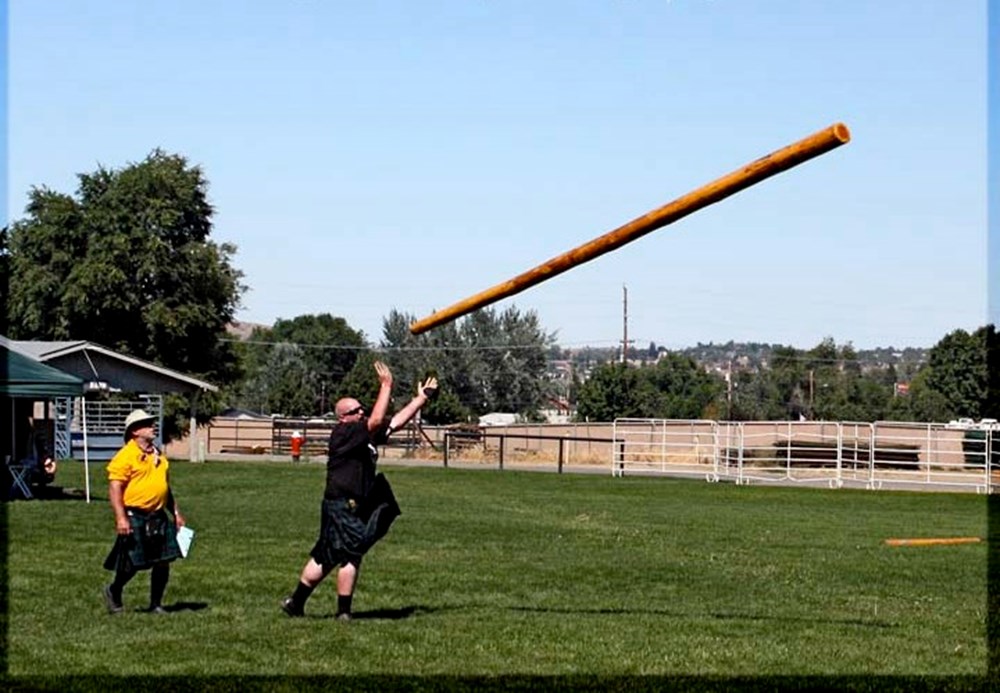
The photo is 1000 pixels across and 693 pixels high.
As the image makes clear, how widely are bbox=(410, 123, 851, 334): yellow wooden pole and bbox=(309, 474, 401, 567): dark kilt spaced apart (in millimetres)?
1402

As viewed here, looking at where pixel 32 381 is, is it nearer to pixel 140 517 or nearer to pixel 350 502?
pixel 140 517

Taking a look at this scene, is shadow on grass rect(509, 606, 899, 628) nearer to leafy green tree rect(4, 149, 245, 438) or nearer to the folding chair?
the folding chair

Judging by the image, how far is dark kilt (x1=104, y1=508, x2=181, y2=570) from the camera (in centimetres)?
1342

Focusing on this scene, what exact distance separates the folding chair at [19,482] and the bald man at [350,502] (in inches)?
740

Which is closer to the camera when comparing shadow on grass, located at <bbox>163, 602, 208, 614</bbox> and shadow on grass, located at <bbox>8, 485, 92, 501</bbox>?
shadow on grass, located at <bbox>163, 602, 208, 614</bbox>

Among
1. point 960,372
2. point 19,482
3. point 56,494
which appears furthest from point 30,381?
point 960,372

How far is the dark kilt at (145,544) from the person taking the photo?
1342cm

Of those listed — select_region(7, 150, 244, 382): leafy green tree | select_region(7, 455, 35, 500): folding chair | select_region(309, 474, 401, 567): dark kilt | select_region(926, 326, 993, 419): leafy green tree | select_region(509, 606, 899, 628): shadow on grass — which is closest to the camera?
select_region(309, 474, 401, 567): dark kilt

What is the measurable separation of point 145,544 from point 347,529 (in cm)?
168

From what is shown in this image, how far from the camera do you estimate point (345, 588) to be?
42.7 ft

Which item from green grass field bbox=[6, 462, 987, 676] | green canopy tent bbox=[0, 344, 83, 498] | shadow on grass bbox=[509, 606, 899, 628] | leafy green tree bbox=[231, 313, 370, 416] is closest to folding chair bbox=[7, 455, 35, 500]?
green canopy tent bbox=[0, 344, 83, 498]

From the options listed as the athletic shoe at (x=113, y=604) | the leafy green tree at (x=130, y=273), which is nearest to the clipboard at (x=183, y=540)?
the athletic shoe at (x=113, y=604)

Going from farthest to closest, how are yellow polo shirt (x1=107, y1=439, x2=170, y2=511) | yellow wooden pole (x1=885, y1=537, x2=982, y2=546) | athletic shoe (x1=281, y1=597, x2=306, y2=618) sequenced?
yellow wooden pole (x1=885, y1=537, x2=982, y2=546) → yellow polo shirt (x1=107, y1=439, x2=170, y2=511) → athletic shoe (x1=281, y1=597, x2=306, y2=618)

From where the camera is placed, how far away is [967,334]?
422 feet
